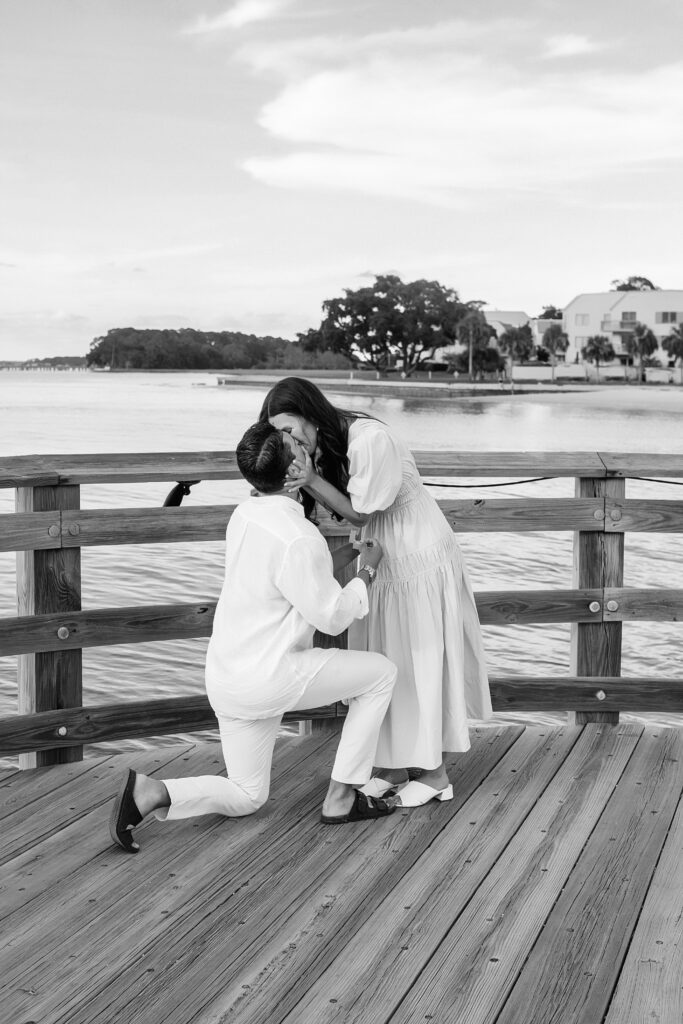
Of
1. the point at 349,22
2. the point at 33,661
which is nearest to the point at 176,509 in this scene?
the point at 33,661

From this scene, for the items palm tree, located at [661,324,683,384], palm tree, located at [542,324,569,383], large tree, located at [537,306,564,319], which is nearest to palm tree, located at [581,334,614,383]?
palm tree, located at [542,324,569,383]

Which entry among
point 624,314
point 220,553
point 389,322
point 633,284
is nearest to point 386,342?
point 389,322

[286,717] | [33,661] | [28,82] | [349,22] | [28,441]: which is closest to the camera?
[33,661]

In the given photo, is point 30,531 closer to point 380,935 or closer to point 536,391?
point 380,935

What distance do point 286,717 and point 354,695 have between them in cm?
76

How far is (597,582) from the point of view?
4.20 metres

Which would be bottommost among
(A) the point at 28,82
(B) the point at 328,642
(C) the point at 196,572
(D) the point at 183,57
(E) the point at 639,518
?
(C) the point at 196,572

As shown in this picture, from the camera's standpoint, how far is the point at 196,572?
15062 millimetres

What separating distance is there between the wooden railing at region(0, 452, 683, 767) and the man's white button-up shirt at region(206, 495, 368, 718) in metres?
0.65

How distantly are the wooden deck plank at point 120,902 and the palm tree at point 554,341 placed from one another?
10617 cm

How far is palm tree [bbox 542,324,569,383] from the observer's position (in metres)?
108

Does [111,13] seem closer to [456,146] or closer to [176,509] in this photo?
[456,146]

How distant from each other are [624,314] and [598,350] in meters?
4.93

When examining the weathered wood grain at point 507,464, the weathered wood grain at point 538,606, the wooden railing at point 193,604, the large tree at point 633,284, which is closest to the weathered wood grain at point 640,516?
the wooden railing at point 193,604
